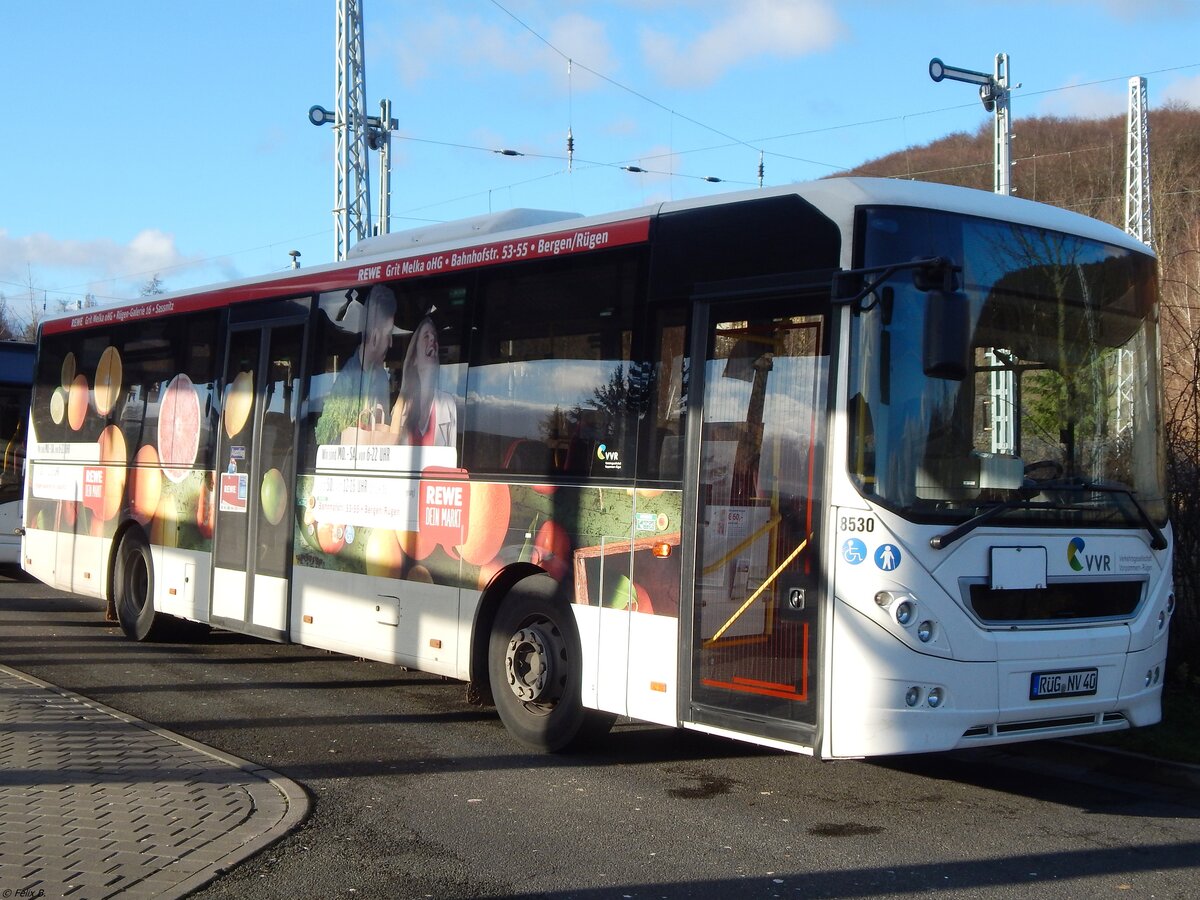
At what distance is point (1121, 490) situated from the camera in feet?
25.1

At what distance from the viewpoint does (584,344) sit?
8672mm

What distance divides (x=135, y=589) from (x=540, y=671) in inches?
270

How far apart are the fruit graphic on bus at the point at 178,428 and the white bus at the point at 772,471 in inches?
115

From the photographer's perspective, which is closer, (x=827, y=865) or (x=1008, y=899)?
(x=1008, y=899)

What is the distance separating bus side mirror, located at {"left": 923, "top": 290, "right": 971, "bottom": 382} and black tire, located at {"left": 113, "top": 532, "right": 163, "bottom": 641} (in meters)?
9.42

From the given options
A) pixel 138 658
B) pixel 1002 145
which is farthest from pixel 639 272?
pixel 1002 145

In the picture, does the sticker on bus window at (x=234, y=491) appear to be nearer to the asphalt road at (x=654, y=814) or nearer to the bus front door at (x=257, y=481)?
the bus front door at (x=257, y=481)

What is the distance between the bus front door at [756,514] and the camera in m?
7.14

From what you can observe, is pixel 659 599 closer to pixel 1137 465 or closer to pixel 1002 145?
pixel 1137 465

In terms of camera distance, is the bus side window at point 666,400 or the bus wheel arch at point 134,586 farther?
the bus wheel arch at point 134,586

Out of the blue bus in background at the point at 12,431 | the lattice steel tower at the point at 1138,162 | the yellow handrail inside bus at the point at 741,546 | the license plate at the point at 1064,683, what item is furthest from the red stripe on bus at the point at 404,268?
the lattice steel tower at the point at 1138,162

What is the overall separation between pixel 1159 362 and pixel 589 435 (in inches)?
139

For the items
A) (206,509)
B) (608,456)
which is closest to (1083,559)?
(608,456)

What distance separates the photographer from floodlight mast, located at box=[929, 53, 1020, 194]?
17.6 meters
